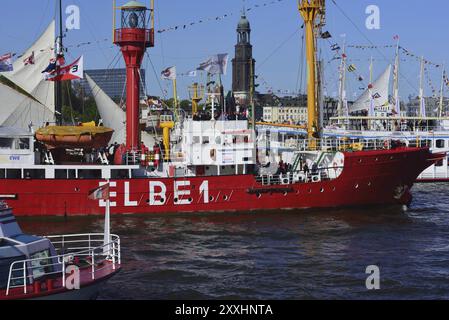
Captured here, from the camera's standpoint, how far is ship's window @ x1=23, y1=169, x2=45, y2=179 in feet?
107

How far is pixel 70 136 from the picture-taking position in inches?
1299

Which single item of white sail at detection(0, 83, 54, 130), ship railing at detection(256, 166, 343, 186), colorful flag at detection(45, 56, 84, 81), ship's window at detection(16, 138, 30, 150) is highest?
colorful flag at detection(45, 56, 84, 81)

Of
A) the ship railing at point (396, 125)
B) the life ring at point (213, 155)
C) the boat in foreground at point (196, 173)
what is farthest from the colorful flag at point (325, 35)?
the ship railing at point (396, 125)

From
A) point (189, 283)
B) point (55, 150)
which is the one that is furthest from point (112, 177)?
point (189, 283)

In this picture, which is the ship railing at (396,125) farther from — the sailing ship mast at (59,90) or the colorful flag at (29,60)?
the colorful flag at (29,60)

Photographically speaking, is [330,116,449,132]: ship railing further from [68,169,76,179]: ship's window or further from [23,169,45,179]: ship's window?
[23,169,45,179]: ship's window

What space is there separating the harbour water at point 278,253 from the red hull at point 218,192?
1.73ft

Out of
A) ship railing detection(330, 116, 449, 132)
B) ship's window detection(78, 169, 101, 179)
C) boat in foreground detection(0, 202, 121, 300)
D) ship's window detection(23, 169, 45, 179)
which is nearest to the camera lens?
boat in foreground detection(0, 202, 121, 300)

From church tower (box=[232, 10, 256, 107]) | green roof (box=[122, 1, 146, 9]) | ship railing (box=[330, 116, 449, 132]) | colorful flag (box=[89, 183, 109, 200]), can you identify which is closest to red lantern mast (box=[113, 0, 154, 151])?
green roof (box=[122, 1, 146, 9])

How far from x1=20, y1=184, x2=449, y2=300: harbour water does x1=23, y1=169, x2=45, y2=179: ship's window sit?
6.61 ft

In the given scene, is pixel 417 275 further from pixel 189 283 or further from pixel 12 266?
pixel 12 266

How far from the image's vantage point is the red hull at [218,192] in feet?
107

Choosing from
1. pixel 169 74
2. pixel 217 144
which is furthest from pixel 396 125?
pixel 217 144
